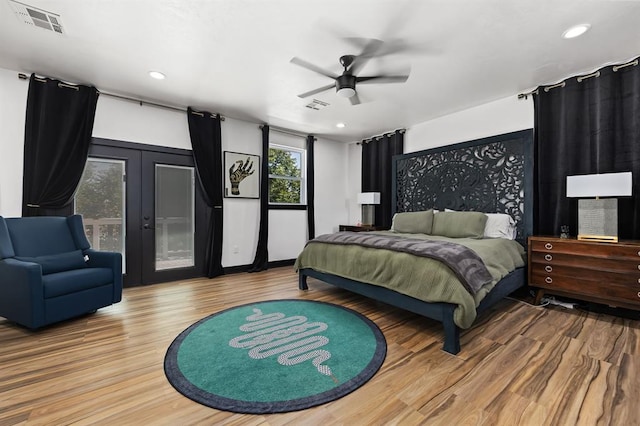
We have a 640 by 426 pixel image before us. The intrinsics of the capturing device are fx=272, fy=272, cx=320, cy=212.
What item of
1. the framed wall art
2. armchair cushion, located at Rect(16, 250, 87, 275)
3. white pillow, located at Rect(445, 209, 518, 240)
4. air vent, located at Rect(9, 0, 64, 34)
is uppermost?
air vent, located at Rect(9, 0, 64, 34)

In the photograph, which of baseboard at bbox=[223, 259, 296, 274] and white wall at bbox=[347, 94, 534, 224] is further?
baseboard at bbox=[223, 259, 296, 274]

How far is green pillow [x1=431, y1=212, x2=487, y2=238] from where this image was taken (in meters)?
3.51

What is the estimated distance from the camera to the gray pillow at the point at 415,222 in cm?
406

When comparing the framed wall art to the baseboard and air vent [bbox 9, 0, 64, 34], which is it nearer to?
the baseboard

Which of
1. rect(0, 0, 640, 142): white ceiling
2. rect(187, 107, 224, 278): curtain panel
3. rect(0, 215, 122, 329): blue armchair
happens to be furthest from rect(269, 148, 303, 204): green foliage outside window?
rect(0, 215, 122, 329): blue armchair

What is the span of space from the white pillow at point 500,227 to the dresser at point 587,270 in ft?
1.20

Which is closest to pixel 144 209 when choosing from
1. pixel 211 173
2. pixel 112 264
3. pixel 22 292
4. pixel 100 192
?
pixel 100 192

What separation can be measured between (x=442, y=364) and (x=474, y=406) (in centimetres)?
41

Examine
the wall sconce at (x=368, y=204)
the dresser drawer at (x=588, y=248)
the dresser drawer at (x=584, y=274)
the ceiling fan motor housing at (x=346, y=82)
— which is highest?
the ceiling fan motor housing at (x=346, y=82)

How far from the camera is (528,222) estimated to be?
11.5ft

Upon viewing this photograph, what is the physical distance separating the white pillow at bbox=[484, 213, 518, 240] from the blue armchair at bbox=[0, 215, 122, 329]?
14.8 feet

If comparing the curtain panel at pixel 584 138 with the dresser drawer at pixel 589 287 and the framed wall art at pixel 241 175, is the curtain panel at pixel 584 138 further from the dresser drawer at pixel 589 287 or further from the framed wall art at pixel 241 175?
the framed wall art at pixel 241 175

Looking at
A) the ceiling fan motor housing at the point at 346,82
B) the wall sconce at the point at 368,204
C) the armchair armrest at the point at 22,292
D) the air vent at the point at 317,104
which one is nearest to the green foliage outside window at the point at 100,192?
the armchair armrest at the point at 22,292

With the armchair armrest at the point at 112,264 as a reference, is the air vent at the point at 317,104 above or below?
above
